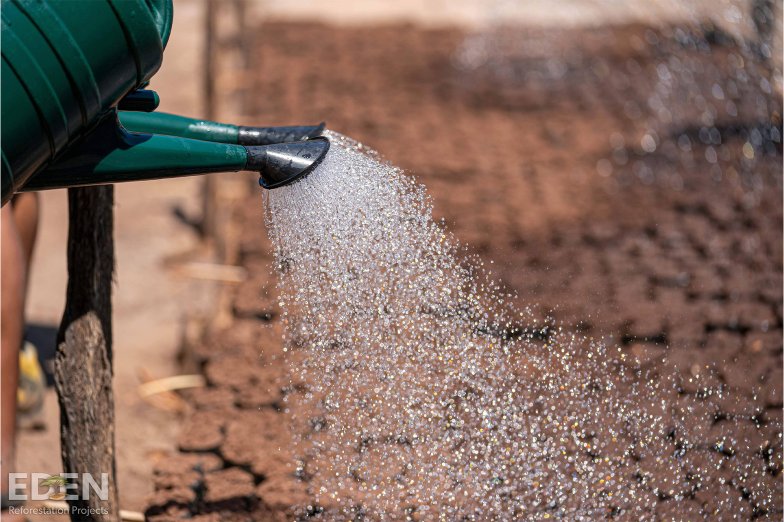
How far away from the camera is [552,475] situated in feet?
7.55

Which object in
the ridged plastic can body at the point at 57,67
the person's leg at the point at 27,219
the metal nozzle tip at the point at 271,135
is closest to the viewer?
the ridged plastic can body at the point at 57,67

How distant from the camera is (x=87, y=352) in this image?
199 centimetres

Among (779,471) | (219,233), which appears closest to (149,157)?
(779,471)

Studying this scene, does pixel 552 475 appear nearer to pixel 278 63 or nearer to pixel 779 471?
pixel 779 471

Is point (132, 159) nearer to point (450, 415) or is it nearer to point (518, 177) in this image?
point (450, 415)

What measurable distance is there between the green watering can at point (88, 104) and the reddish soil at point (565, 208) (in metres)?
1.07

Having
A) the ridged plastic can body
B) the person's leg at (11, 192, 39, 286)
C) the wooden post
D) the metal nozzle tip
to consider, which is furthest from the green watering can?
the person's leg at (11, 192, 39, 286)

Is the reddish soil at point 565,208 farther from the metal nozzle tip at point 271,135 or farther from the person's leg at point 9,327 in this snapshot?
the metal nozzle tip at point 271,135

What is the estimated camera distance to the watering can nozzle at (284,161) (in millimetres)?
1649

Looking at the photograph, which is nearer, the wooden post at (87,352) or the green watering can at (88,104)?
the green watering can at (88,104)

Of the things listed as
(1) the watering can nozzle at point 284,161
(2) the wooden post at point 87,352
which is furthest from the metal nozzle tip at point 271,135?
(2) the wooden post at point 87,352

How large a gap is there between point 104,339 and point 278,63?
4.34m

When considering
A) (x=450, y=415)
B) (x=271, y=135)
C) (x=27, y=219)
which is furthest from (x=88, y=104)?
(x=27, y=219)


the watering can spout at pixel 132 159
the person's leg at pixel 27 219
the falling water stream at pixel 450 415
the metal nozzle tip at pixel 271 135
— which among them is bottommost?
the falling water stream at pixel 450 415
